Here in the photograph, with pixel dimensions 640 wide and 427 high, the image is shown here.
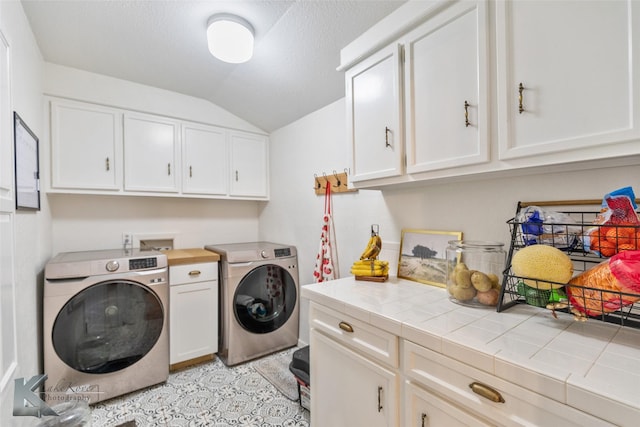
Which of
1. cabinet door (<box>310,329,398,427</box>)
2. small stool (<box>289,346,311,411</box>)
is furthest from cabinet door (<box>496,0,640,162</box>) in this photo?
small stool (<box>289,346,311,411</box>)

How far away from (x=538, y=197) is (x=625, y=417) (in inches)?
31.9

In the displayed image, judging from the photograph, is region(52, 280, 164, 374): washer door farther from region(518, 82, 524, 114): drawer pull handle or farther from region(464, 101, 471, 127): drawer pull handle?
region(518, 82, 524, 114): drawer pull handle

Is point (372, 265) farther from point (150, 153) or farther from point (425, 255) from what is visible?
point (150, 153)

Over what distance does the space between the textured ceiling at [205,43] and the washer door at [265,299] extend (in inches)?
57.0

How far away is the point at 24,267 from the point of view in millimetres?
1438

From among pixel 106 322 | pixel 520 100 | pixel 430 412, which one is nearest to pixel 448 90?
pixel 520 100

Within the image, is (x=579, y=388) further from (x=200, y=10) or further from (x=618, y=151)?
(x=200, y=10)

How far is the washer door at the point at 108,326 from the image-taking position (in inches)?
71.2

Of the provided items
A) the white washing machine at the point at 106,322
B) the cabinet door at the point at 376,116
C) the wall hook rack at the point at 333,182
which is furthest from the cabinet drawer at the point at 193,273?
the cabinet door at the point at 376,116

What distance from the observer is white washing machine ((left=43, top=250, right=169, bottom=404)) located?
5.76 ft

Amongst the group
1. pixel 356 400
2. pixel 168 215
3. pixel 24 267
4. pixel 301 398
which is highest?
pixel 168 215

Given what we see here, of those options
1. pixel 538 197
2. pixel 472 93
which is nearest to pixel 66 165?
pixel 472 93

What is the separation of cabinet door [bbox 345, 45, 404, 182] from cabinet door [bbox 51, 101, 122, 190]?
A: 1.88m

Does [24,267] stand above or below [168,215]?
below
